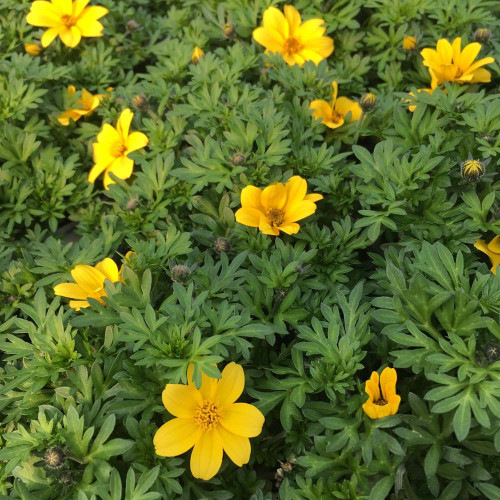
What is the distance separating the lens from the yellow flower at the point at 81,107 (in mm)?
2941

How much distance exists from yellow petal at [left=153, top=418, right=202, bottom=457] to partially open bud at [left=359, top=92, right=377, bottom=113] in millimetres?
1552

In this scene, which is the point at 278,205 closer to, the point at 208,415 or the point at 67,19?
the point at 208,415

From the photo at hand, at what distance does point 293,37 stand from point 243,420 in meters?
2.12

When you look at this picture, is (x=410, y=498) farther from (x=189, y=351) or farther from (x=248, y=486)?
(x=189, y=351)

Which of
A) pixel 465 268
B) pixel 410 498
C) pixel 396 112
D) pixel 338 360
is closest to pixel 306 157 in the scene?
pixel 396 112

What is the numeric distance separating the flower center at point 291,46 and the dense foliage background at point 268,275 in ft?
0.49

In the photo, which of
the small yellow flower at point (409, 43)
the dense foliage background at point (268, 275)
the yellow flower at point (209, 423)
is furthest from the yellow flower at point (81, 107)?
the yellow flower at point (209, 423)

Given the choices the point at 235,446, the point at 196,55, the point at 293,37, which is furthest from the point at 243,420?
the point at 293,37

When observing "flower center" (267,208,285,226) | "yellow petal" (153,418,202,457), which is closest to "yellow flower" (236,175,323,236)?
"flower center" (267,208,285,226)

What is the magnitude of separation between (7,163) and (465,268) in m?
2.15

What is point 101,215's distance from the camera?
271cm

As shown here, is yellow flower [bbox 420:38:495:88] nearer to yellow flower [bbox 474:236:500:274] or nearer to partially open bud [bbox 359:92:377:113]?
partially open bud [bbox 359:92:377:113]

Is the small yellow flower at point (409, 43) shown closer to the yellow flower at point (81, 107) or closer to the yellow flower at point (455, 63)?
the yellow flower at point (455, 63)

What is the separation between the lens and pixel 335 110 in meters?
2.71
